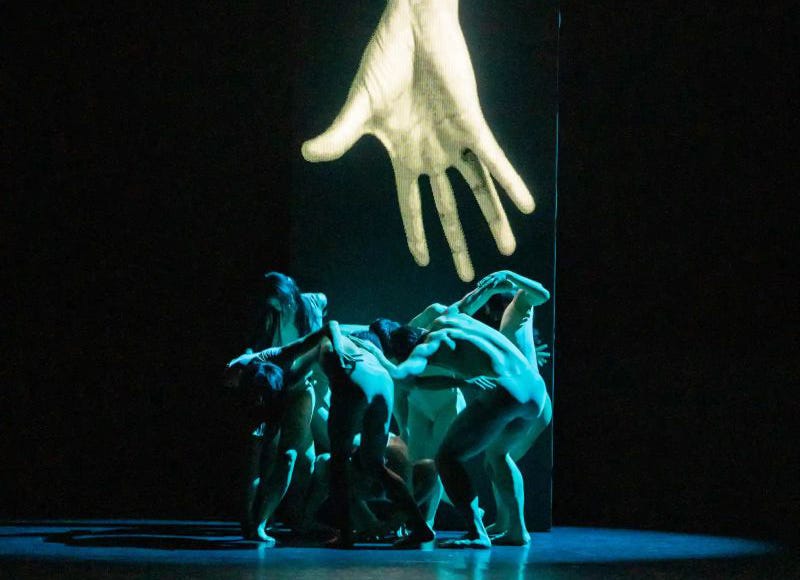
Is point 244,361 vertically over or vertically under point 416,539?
over

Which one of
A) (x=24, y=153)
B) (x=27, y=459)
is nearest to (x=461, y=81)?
(x=24, y=153)

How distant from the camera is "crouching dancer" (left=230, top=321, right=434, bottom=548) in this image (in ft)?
19.7

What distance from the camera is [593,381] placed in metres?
8.97

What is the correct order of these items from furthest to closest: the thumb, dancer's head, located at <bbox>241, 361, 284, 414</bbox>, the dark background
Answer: the dark background
the thumb
dancer's head, located at <bbox>241, 361, 284, 414</bbox>

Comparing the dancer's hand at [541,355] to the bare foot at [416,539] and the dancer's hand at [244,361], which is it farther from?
the dancer's hand at [244,361]

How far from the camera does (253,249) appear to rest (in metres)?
8.94

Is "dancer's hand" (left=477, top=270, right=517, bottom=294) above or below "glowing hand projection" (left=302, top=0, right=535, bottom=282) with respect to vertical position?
below

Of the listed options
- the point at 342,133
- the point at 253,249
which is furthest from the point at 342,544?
the point at 253,249

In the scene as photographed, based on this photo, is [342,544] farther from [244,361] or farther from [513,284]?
[513,284]

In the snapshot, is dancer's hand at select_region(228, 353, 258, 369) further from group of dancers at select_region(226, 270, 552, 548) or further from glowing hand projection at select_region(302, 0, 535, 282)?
glowing hand projection at select_region(302, 0, 535, 282)

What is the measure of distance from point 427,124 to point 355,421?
101 inches

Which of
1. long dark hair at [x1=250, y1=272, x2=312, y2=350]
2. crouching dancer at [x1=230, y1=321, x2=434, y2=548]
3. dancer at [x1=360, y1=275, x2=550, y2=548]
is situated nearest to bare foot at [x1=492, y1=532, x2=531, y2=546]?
dancer at [x1=360, y1=275, x2=550, y2=548]

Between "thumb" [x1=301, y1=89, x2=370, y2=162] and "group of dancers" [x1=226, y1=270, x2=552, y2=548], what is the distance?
120 cm

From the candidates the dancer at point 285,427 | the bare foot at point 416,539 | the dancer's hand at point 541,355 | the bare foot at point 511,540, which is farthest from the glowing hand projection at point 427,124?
the bare foot at point 416,539
